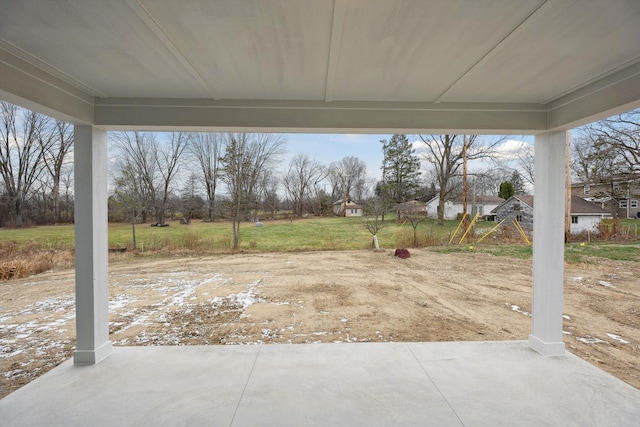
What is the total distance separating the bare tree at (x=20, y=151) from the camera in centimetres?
828

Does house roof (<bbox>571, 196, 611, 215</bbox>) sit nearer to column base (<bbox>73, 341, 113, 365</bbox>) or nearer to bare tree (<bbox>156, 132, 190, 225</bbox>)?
bare tree (<bbox>156, 132, 190, 225</bbox>)

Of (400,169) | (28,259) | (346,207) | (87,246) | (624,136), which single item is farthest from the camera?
(400,169)

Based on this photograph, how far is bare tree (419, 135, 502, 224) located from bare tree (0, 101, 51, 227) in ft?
44.1

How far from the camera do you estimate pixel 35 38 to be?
64.7 inches

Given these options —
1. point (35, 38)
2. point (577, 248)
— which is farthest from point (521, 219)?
point (35, 38)

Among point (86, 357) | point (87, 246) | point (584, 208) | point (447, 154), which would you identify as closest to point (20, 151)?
point (87, 246)

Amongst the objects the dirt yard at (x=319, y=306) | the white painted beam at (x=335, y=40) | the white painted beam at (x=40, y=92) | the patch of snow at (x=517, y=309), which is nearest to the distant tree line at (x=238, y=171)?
the dirt yard at (x=319, y=306)

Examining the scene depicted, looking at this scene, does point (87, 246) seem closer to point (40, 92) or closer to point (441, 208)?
point (40, 92)

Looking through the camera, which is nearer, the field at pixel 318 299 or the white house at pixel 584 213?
the field at pixel 318 299

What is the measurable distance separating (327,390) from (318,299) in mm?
3639

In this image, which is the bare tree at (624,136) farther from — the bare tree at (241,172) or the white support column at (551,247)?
the bare tree at (241,172)

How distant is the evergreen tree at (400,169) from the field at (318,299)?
318cm

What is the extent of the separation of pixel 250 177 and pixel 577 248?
10741 mm

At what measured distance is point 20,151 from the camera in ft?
28.2
